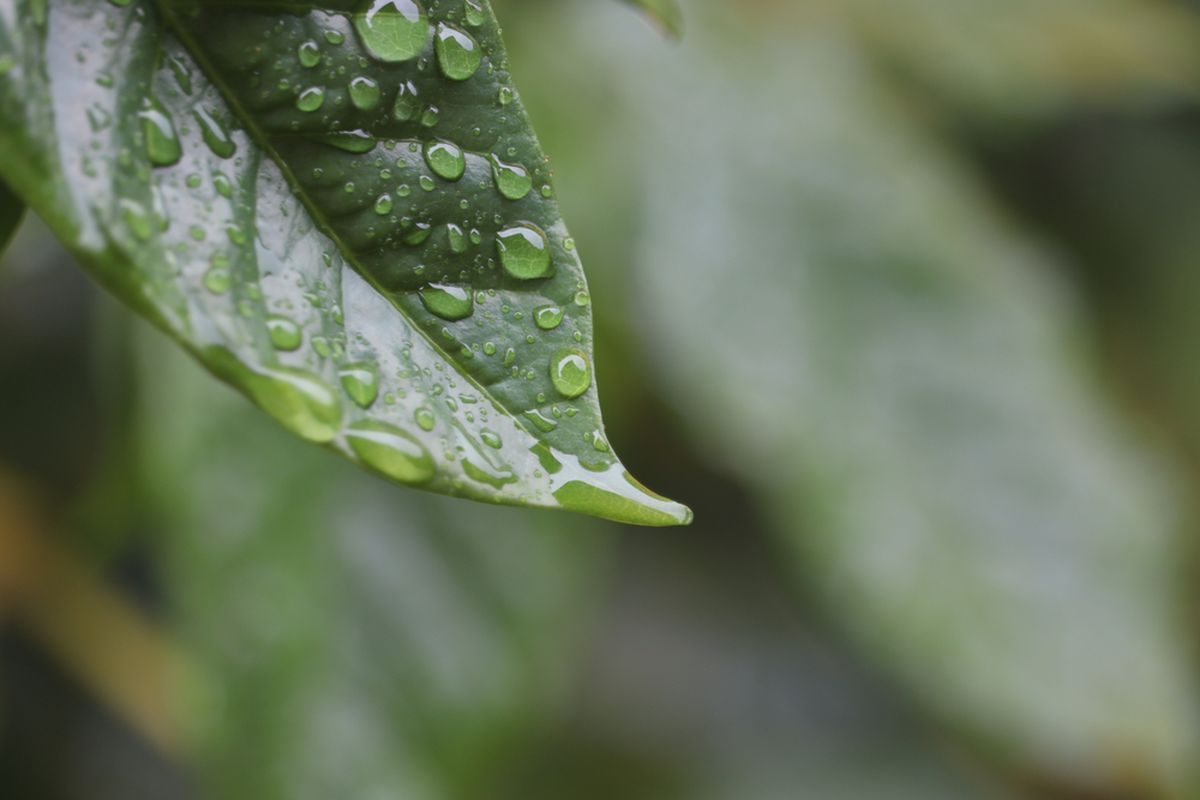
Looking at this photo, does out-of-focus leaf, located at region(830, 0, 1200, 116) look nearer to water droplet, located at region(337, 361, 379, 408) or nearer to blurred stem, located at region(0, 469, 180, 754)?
blurred stem, located at region(0, 469, 180, 754)

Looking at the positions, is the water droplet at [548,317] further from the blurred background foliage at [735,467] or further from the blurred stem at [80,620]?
the blurred stem at [80,620]

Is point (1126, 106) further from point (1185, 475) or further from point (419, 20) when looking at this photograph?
point (419, 20)

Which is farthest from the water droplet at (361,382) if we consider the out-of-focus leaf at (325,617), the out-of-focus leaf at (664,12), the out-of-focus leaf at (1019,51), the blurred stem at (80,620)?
the out-of-focus leaf at (1019,51)

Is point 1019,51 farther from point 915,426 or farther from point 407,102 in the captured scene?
point 407,102

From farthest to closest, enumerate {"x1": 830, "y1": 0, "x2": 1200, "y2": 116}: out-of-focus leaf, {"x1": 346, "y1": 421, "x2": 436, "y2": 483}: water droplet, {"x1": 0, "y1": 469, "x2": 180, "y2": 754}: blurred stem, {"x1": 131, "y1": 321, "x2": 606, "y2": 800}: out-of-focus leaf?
{"x1": 830, "y1": 0, "x2": 1200, "y2": 116}: out-of-focus leaf
{"x1": 0, "y1": 469, "x2": 180, "y2": 754}: blurred stem
{"x1": 131, "y1": 321, "x2": 606, "y2": 800}: out-of-focus leaf
{"x1": 346, "y1": 421, "x2": 436, "y2": 483}: water droplet

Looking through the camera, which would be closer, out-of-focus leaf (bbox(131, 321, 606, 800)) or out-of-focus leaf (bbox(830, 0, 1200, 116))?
out-of-focus leaf (bbox(131, 321, 606, 800))

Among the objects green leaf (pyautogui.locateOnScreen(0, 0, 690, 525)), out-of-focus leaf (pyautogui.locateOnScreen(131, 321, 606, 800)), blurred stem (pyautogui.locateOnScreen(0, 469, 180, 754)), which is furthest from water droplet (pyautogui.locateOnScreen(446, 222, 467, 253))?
blurred stem (pyautogui.locateOnScreen(0, 469, 180, 754))
